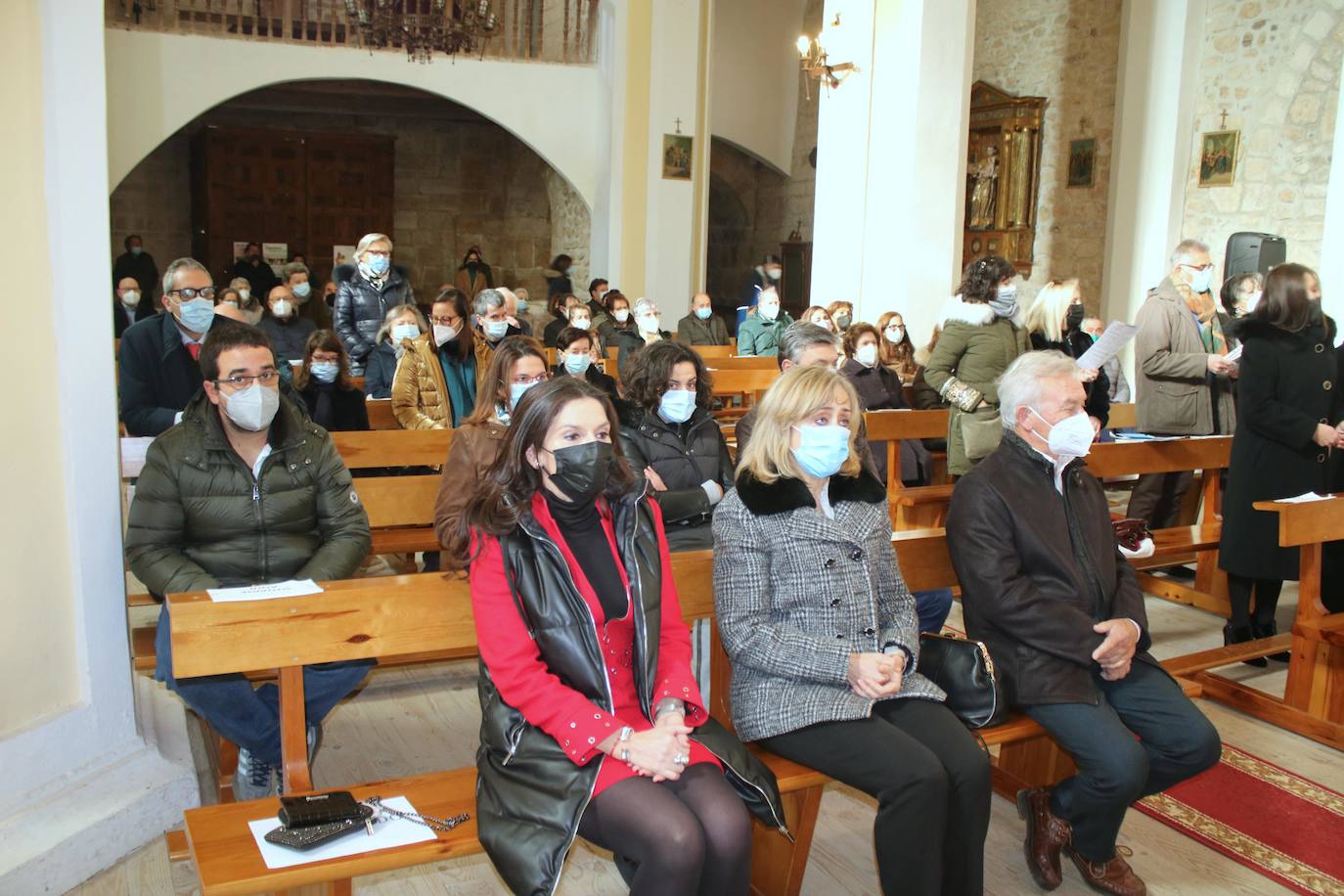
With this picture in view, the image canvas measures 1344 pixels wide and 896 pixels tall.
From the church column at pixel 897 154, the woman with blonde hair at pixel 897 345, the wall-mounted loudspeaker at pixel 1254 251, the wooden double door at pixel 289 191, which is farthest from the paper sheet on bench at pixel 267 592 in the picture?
the wooden double door at pixel 289 191

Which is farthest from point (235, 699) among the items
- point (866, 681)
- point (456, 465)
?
point (866, 681)

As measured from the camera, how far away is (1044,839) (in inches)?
122

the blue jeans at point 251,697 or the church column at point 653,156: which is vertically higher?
the church column at point 653,156

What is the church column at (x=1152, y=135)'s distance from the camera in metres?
12.0

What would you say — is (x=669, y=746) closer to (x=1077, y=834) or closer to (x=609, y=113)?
(x=1077, y=834)

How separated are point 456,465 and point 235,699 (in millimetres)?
925

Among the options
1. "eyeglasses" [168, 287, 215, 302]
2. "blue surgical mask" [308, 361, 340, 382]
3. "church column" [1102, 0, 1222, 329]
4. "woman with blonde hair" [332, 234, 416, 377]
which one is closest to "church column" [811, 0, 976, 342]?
"church column" [1102, 0, 1222, 329]

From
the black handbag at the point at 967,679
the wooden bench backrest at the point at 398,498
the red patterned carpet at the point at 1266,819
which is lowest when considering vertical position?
the red patterned carpet at the point at 1266,819

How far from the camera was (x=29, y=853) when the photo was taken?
2877mm

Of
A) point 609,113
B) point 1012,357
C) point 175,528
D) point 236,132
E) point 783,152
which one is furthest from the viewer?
point 783,152

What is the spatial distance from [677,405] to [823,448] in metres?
1.40

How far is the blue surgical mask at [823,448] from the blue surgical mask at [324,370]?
3.09m

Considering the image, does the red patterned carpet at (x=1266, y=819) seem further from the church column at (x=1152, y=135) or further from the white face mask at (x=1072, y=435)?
the church column at (x=1152, y=135)

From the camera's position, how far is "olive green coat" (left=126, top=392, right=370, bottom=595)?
3.06m
